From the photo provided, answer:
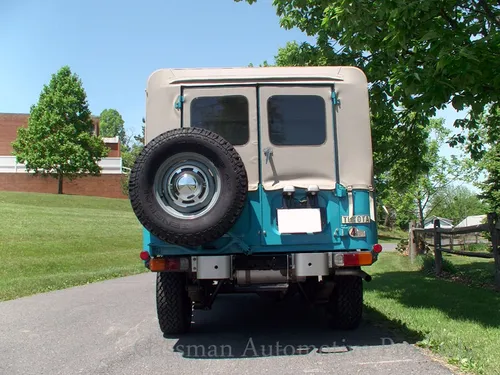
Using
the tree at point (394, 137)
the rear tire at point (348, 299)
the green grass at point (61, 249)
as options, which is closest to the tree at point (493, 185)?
the tree at point (394, 137)

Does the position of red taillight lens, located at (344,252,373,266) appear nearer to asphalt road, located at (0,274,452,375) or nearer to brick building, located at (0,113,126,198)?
asphalt road, located at (0,274,452,375)

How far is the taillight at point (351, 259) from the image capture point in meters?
5.23

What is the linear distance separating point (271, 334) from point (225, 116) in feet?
8.52

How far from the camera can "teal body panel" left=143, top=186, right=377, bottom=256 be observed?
17.4 ft

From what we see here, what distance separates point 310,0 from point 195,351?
6.75 metres

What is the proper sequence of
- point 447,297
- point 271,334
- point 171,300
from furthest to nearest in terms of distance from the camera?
point 447,297 < point 271,334 < point 171,300

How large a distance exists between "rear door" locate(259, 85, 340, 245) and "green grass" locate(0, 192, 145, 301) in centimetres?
655

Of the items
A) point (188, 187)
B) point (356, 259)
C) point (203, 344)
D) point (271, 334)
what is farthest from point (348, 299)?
point (188, 187)

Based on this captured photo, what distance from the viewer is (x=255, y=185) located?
5.43m

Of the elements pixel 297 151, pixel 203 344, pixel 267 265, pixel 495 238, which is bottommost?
pixel 203 344

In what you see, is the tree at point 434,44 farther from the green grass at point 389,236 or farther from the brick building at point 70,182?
the brick building at point 70,182

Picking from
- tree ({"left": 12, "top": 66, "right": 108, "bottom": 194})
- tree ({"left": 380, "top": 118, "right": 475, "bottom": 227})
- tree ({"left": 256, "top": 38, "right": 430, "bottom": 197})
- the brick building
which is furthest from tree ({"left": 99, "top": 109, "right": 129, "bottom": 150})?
tree ({"left": 256, "top": 38, "right": 430, "bottom": 197})

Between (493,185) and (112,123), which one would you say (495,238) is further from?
(112,123)

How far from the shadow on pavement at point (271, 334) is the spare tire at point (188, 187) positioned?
130 centimetres
